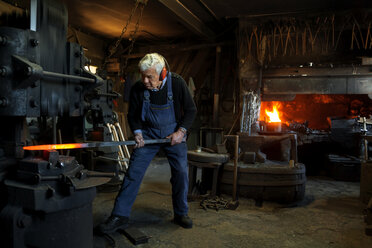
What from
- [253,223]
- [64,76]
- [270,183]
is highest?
[64,76]

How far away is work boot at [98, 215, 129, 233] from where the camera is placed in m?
2.97

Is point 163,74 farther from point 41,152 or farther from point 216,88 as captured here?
point 216,88

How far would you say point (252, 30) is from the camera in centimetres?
647

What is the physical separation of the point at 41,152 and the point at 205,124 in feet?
22.5

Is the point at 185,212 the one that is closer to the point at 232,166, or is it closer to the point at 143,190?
the point at 232,166

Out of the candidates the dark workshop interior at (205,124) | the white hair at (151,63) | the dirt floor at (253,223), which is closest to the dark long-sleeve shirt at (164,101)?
the white hair at (151,63)

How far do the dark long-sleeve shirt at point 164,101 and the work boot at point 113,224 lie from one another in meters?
0.94

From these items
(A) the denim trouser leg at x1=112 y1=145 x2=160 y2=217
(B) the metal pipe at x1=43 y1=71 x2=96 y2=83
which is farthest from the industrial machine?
(A) the denim trouser leg at x1=112 y1=145 x2=160 y2=217

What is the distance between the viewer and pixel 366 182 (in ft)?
14.1

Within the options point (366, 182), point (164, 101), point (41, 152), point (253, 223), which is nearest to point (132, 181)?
point (164, 101)

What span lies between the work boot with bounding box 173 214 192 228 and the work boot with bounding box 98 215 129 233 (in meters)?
0.56

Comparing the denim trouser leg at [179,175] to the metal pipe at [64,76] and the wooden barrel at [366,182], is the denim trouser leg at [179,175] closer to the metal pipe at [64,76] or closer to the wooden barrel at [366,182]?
the metal pipe at [64,76]

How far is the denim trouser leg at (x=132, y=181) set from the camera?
312 centimetres

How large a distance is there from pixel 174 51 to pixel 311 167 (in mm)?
4833
